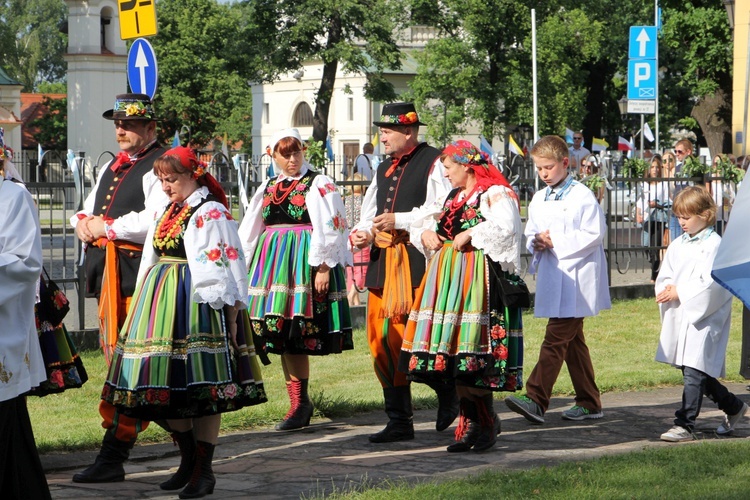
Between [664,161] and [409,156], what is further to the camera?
[664,161]

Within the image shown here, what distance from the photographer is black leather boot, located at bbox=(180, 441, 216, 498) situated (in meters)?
5.98

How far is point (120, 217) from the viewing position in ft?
22.5

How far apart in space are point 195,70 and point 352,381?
58801 millimetres

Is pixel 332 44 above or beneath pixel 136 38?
above

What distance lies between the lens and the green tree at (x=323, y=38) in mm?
47594

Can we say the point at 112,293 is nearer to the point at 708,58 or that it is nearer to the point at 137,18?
the point at 137,18

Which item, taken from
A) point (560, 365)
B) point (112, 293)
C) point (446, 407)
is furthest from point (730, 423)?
point (112, 293)

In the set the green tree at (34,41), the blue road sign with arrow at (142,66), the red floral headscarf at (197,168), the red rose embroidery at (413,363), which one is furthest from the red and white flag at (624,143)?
the green tree at (34,41)

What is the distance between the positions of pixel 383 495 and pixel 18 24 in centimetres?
10633

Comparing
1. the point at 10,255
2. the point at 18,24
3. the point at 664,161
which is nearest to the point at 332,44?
the point at 664,161

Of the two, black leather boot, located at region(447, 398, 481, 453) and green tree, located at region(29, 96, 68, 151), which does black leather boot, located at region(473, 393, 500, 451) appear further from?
green tree, located at region(29, 96, 68, 151)

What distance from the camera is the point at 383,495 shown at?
221 inches

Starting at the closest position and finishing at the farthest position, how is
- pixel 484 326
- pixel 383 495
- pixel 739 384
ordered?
1. pixel 383 495
2. pixel 484 326
3. pixel 739 384

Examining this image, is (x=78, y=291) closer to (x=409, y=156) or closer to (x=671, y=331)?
(x=409, y=156)
